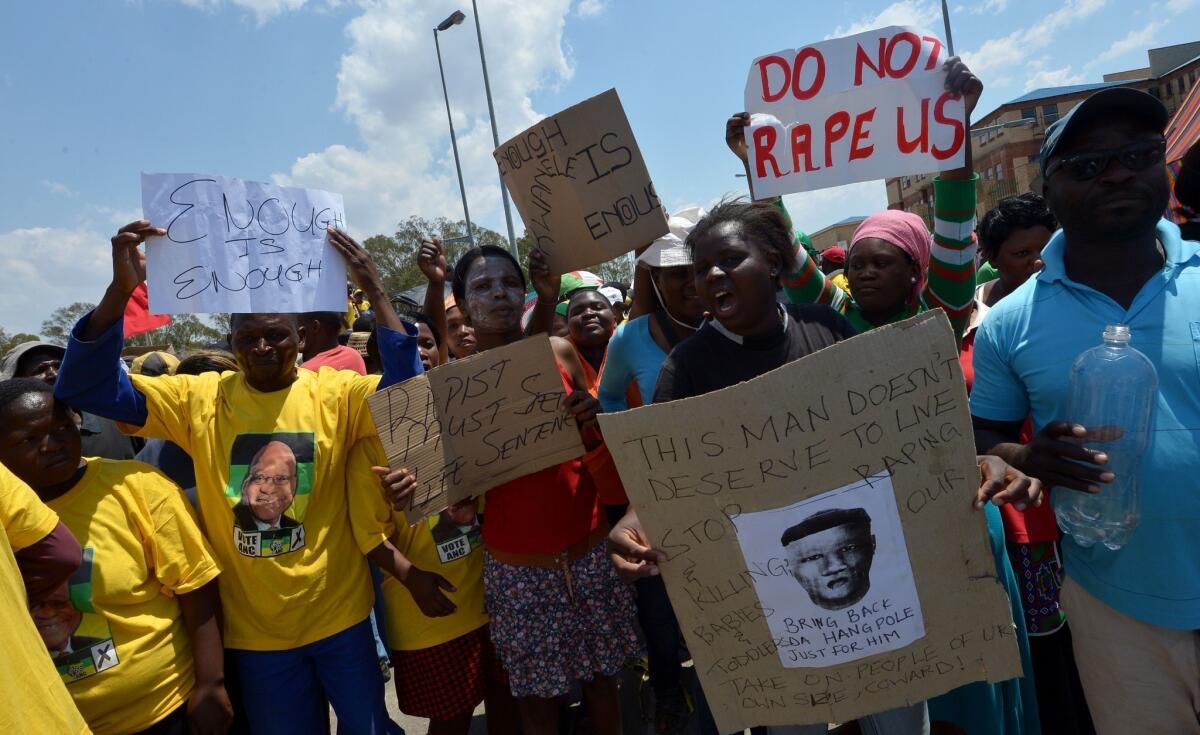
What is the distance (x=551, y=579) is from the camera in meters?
2.74

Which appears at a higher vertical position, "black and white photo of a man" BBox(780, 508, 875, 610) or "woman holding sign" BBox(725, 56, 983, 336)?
"woman holding sign" BBox(725, 56, 983, 336)

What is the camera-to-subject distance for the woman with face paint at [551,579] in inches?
108

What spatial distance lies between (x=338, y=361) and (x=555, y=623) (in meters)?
2.19

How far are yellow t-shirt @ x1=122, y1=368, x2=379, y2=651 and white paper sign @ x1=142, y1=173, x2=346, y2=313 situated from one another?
1.11 ft

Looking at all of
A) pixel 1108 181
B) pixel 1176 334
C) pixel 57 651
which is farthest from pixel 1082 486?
pixel 57 651

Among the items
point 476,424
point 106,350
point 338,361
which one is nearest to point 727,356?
point 476,424

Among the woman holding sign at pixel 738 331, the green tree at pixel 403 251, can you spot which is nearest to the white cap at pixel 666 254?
the woman holding sign at pixel 738 331

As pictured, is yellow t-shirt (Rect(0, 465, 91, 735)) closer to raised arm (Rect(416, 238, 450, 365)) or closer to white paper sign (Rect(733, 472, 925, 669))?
raised arm (Rect(416, 238, 450, 365))

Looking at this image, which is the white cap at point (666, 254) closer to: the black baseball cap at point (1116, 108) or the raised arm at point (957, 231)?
the raised arm at point (957, 231)

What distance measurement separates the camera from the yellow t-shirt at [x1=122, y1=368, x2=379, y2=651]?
8.41 feet

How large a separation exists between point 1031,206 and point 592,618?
10.7 feet

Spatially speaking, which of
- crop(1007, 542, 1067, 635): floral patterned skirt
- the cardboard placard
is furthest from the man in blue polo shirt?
the cardboard placard

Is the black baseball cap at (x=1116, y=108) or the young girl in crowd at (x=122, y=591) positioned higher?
the black baseball cap at (x=1116, y=108)

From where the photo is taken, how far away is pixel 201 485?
2.62m
